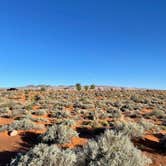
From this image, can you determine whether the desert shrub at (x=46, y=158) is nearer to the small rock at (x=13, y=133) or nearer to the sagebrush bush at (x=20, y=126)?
the small rock at (x=13, y=133)

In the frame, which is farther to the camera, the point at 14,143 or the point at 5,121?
the point at 5,121

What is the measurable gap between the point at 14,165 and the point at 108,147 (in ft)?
9.25

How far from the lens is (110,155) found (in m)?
7.88

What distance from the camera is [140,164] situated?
7.77 metres

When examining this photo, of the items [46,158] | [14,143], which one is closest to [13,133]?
[14,143]

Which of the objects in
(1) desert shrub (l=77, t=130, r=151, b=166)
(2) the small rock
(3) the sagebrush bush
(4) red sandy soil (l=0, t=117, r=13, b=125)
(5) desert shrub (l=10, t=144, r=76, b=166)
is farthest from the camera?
(4) red sandy soil (l=0, t=117, r=13, b=125)

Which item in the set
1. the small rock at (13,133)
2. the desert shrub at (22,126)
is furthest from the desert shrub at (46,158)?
the desert shrub at (22,126)

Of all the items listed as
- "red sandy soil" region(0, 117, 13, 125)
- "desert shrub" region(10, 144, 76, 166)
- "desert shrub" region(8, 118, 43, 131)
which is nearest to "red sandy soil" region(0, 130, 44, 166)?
"desert shrub" region(8, 118, 43, 131)

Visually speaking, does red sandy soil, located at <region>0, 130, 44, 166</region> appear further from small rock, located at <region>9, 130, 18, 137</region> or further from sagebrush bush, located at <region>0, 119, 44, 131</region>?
sagebrush bush, located at <region>0, 119, 44, 131</region>

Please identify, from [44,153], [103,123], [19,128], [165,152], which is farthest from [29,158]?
[103,123]

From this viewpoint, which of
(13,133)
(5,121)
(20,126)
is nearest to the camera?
(13,133)

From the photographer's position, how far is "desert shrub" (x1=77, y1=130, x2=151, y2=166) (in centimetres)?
750

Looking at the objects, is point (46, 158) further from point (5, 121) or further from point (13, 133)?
point (5, 121)

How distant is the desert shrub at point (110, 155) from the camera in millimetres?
7504
